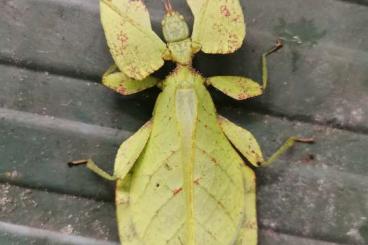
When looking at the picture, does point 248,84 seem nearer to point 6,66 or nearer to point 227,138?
point 227,138

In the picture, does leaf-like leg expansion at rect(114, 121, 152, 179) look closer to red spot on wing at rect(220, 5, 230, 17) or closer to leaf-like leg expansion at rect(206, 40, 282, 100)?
leaf-like leg expansion at rect(206, 40, 282, 100)

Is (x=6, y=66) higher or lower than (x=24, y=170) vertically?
higher

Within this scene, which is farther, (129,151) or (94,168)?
(94,168)

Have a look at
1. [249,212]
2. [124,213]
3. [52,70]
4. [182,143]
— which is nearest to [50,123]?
[52,70]

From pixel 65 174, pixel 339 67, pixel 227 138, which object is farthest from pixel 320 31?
pixel 65 174

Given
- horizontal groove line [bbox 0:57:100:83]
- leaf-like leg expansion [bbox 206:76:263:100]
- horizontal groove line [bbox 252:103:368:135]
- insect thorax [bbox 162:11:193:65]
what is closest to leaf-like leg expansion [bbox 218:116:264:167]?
leaf-like leg expansion [bbox 206:76:263:100]

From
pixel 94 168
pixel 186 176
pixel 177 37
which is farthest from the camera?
pixel 94 168

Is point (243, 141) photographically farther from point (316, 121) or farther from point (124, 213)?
point (124, 213)
